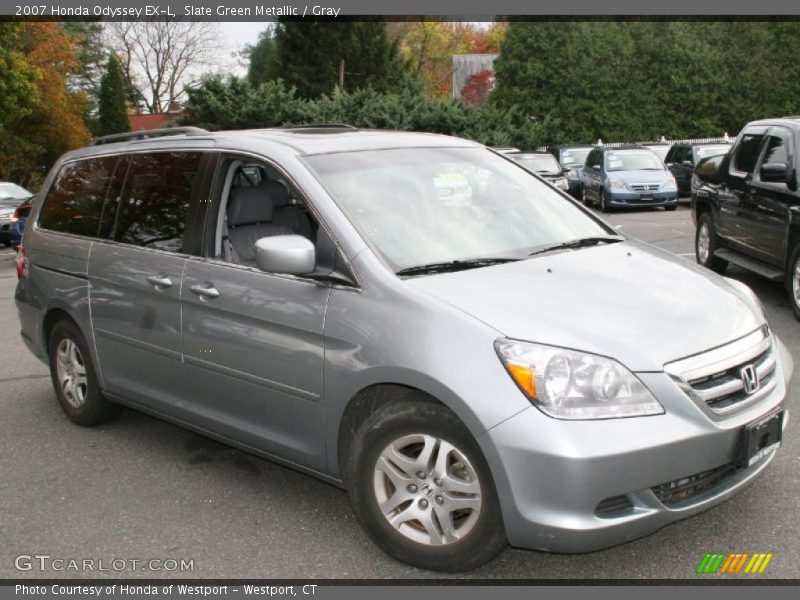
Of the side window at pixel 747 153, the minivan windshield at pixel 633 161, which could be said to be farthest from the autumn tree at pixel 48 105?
the side window at pixel 747 153

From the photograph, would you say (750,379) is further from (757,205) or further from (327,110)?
(327,110)

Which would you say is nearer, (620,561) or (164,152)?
(620,561)

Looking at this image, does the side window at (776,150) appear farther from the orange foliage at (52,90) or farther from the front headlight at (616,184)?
the orange foliage at (52,90)

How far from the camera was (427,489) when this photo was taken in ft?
11.5

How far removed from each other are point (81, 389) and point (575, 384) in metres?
3.62

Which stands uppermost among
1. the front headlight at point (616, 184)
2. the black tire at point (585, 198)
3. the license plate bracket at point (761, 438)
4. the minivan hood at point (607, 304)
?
the minivan hood at point (607, 304)

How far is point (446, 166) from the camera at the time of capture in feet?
15.3

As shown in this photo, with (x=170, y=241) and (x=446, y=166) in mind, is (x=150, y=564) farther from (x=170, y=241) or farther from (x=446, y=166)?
(x=446, y=166)

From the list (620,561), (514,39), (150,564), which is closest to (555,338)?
(620,561)

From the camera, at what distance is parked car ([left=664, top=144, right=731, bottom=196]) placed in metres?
23.9

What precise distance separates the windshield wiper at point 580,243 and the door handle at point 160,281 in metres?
1.85

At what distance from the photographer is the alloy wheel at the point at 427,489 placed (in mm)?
3398

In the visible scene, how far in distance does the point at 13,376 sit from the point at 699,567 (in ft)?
18.4

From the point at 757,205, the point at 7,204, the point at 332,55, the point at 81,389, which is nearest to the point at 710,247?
the point at 757,205
